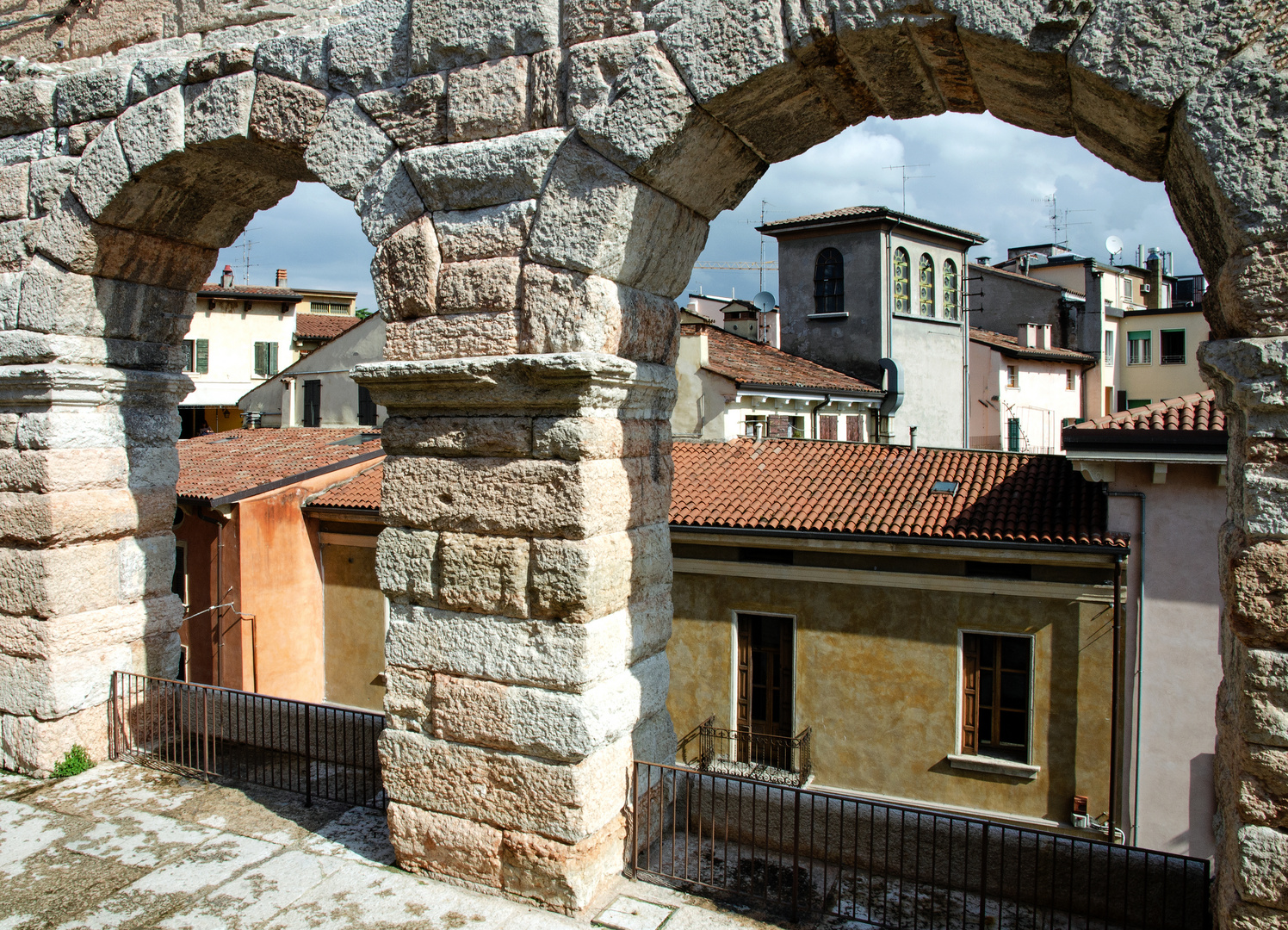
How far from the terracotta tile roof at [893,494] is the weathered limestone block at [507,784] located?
611 centimetres

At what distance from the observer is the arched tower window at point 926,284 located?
931 inches

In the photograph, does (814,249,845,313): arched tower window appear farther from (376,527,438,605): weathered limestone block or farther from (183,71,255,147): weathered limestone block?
(376,527,438,605): weathered limestone block

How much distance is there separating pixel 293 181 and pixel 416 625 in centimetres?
273

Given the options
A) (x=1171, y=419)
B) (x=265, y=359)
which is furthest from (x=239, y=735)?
(x=265, y=359)

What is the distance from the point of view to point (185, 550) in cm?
1370

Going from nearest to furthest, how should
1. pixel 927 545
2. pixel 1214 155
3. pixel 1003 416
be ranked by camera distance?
pixel 1214 155, pixel 927 545, pixel 1003 416

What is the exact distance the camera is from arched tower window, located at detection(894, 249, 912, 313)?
23.0 m

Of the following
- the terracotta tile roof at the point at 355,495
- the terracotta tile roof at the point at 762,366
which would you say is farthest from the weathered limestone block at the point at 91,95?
the terracotta tile roof at the point at 762,366

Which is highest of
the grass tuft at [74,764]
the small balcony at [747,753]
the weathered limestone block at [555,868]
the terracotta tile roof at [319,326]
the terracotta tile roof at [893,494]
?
the terracotta tile roof at [319,326]

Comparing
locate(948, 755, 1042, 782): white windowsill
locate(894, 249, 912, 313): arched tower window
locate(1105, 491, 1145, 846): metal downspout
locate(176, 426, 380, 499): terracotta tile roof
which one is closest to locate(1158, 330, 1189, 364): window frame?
locate(894, 249, 912, 313): arched tower window

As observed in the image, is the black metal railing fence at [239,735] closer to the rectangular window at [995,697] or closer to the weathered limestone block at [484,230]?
the weathered limestone block at [484,230]

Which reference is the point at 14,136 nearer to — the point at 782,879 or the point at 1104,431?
the point at 782,879

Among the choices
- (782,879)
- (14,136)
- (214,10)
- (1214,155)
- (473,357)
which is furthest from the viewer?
(14,136)

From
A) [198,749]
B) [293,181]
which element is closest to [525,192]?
[293,181]
